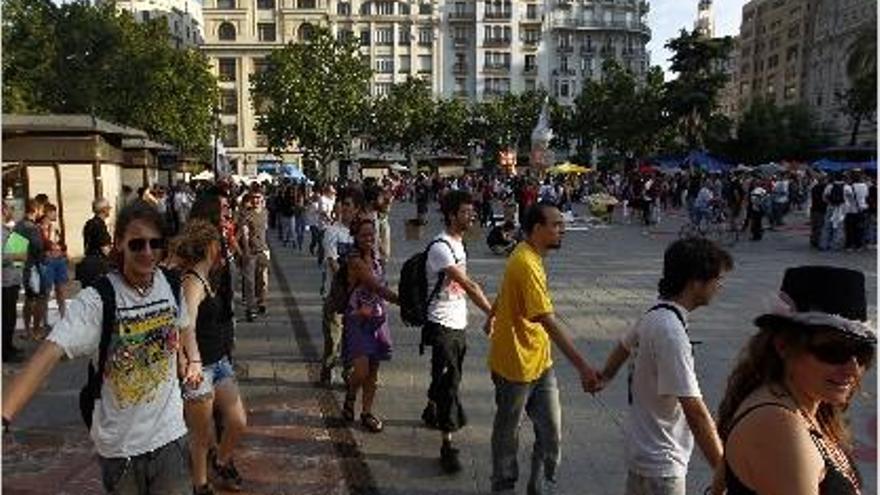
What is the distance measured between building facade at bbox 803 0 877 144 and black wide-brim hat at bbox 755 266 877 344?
7276 cm

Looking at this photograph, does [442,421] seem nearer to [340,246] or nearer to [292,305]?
[340,246]

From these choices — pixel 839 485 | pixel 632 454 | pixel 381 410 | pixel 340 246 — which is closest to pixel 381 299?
pixel 381 410

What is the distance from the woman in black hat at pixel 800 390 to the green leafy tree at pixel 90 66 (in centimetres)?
2883

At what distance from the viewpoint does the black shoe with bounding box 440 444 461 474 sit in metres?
5.38

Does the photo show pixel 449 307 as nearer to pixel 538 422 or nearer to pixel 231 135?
pixel 538 422

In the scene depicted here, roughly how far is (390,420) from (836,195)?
14479 millimetres

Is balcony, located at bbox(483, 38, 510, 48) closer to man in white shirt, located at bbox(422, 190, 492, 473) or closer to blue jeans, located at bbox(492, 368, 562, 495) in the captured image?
man in white shirt, located at bbox(422, 190, 492, 473)

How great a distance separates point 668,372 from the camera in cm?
317

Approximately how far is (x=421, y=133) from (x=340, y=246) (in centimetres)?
6831

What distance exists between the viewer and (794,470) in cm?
191

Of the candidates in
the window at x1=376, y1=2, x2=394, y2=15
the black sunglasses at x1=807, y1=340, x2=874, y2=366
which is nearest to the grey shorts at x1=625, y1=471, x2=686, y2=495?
the black sunglasses at x1=807, y1=340, x2=874, y2=366

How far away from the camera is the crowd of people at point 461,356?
209 centimetres

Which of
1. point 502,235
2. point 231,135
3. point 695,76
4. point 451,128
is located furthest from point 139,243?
point 231,135

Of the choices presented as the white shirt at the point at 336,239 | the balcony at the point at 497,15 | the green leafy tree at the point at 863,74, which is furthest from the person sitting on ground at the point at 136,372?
the balcony at the point at 497,15
